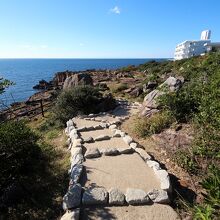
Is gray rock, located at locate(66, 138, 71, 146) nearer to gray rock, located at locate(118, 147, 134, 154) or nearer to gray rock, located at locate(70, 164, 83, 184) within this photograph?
gray rock, located at locate(118, 147, 134, 154)

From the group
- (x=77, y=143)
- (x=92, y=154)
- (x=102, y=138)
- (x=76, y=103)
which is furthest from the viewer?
(x=76, y=103)

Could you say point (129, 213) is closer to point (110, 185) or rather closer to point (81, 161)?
point (110, 185)

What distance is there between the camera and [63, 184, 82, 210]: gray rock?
5254 millimetres

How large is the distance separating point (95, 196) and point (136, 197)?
2.91 feet

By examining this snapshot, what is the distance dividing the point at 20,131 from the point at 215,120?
5456mm

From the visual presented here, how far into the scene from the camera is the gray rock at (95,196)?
5355 mm

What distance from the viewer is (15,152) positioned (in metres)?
6.47

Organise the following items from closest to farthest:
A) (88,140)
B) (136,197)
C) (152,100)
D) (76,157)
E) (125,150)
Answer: (136,197)
(76,157)
(125,150)
(88,140)
(152,100)

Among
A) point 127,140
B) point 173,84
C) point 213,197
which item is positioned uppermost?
point 173,84

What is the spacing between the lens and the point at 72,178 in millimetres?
6312

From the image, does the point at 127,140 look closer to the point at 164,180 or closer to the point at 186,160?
the point at 186,160

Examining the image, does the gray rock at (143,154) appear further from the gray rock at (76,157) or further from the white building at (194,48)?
the white building at (194,48)

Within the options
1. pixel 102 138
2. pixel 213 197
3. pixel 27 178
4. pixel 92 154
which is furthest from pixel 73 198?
pixel 102 138

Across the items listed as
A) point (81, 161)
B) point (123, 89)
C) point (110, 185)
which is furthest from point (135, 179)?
point (123, 89)
